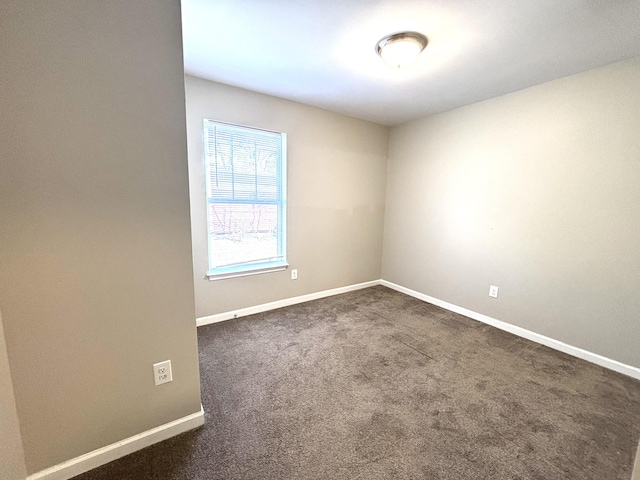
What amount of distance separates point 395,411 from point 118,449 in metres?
1.52

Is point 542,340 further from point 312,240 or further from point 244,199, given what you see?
point 244,199

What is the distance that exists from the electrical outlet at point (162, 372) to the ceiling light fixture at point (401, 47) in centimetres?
239

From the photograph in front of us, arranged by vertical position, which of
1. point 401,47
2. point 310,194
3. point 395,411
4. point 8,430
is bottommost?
point 395,411

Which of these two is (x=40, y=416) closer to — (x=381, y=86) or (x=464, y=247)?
(x=381, y=86)

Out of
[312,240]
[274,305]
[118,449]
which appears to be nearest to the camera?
[118,449]

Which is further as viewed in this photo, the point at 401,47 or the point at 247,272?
the point at 247,272

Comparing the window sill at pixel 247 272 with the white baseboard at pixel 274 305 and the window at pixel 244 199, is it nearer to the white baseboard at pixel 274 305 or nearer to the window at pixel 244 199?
the window at pixel 244 199

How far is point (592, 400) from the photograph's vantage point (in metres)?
1.76

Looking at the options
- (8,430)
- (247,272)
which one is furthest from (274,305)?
(8,430)

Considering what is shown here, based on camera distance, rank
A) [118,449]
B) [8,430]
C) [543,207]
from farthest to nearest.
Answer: [543,207] → [118,449] → [8,430]

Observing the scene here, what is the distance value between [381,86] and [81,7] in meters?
2.18

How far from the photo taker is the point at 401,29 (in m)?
1.67

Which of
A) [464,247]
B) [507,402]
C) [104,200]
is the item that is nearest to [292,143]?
[104,200]

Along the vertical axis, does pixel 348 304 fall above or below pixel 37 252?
below
